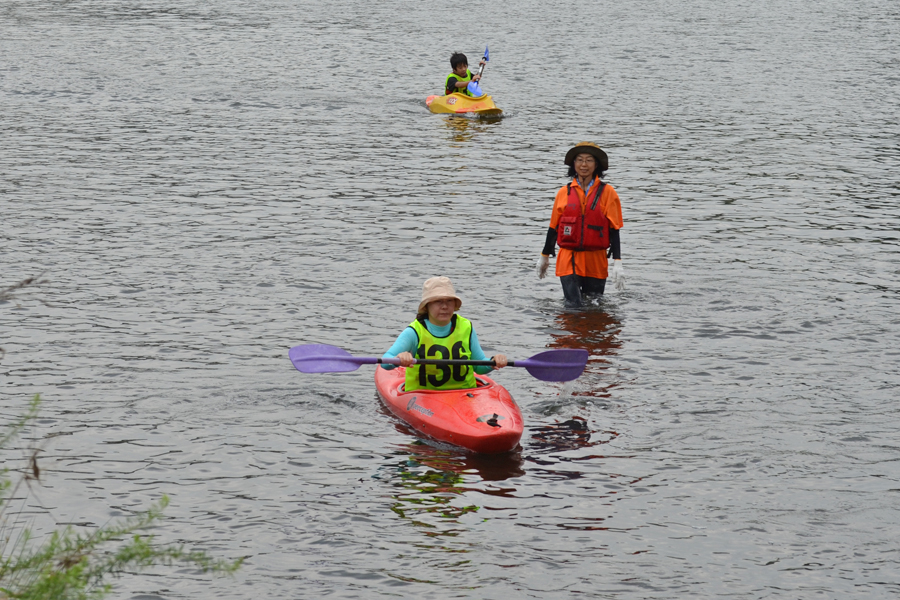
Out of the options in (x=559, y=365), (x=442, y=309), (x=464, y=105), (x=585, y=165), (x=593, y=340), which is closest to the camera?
(x=442, y=309)

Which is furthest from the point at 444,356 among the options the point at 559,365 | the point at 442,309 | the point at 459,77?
the point at 459,77

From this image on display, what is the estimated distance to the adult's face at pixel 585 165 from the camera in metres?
12.8

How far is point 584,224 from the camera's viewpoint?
42.8ft

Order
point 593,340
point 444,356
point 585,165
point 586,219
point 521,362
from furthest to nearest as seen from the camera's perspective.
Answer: point 586,219
point 585,165
point 593,340
point 521,362
point 444,356

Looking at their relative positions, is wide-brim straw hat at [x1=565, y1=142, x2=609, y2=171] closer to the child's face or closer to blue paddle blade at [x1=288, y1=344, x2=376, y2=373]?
the child's face

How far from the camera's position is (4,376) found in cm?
1127

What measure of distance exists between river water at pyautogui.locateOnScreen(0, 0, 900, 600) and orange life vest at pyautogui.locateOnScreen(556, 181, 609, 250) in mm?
952

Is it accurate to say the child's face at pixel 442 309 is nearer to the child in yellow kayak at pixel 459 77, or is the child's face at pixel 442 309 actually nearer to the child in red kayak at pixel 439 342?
the child in red kayak at pixel 439 342

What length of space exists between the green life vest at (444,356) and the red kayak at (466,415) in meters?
0.13

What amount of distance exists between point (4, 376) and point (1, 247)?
508 cm

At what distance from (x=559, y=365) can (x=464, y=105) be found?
17476 millimetres

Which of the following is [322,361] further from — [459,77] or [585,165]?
[459,77]

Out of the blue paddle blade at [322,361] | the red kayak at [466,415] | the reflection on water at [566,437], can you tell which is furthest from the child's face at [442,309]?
the reflection on water at [566,437]

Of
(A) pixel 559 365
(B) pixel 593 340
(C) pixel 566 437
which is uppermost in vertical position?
(A) pixel 559 365
